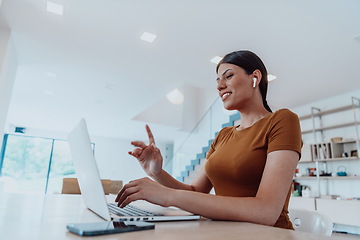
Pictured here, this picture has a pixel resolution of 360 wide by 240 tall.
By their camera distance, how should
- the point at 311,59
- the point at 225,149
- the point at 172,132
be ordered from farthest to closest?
1. the point at 172,132
2. the point at 311,59
3. the point at 225,149

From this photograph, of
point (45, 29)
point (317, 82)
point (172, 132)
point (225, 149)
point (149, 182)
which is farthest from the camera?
point (172, 132)

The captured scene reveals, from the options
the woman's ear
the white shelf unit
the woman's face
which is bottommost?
the woman's face

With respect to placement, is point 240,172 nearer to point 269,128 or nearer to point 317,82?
point 269,128

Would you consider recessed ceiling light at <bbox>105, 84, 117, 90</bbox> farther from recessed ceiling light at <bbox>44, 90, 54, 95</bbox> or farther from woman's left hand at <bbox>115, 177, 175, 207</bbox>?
woman's left hand at <bbox>115, 177, 175, 207</bbox>

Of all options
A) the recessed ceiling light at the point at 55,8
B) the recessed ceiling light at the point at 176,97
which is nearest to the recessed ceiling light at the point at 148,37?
the recessed ceiling light at the point at 55,8

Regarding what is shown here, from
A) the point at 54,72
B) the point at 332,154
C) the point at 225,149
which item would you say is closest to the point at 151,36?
the point at 54,72

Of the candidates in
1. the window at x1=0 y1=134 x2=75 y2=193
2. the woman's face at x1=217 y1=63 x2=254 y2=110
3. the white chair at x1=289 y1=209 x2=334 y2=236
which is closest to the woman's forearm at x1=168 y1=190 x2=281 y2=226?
the white chair at x1=289 y1=209 x2=334 y2=236

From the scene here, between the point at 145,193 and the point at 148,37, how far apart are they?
9.13 ft

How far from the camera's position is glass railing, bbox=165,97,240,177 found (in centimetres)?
623

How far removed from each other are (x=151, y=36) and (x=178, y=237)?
295 cm

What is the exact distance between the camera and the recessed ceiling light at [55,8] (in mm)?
2562

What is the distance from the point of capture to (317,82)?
165 inches

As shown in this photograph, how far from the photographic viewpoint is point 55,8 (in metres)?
2.62

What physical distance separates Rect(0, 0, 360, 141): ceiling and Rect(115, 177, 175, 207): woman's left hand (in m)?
2.25
